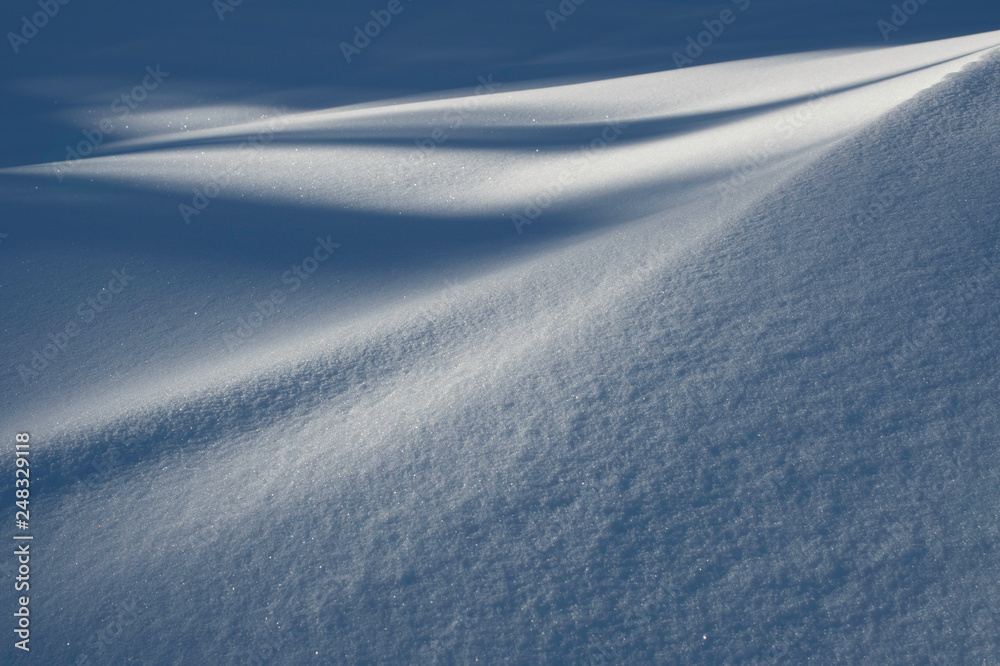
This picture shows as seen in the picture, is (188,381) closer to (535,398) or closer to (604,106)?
(535,398)

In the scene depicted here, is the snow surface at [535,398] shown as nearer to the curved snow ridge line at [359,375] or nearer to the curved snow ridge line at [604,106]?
the curved snow ridge line at [359,375]

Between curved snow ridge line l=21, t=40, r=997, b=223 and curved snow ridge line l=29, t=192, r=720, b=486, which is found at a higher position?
curved snow ridge line l=21, t=40, r=997, b=223

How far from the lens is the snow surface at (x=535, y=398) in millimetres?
1292

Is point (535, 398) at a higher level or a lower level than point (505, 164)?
lower

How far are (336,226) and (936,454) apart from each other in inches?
92.5

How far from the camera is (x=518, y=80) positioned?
5.95m

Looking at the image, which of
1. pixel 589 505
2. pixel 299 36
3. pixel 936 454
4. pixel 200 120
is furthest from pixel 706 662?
pixel 299 36

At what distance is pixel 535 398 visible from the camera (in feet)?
5.59

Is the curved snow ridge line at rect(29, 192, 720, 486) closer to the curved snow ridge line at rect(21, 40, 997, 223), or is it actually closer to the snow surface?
the snow surface

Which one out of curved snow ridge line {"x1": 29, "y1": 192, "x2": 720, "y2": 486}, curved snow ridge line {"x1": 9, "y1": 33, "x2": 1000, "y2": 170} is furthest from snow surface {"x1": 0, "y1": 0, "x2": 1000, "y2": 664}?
Result: curved snow ridge line {"x1": 9, "y1": 33, "x2": 1000, "y2": 170}

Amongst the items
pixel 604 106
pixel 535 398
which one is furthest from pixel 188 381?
pixel 604 106

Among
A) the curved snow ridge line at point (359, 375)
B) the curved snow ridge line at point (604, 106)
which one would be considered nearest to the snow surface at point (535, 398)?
the curved snow ridge line at point (359, 375)

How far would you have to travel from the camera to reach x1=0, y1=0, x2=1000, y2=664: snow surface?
129 centimetres

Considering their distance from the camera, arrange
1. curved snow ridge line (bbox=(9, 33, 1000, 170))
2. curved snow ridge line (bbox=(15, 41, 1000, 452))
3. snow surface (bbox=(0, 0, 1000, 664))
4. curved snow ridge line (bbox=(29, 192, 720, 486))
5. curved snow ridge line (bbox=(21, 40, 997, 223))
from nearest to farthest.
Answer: snow surface (bbox=(0, 0, 1000, 664)) < curved snow ridge line (bbox=(29, 192, 720, 486)) < curved snow ridge line (bbox=(15, 41, 1000, 452)) < curved snow ridge line (bbox=(21, 40, 997, 223)) < curved snow ridge line (bbox=(9, 33, 1000, 170))
